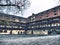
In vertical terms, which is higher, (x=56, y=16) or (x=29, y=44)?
(x=56, y=16)

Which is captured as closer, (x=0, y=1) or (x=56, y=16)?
(x=0, y=1)

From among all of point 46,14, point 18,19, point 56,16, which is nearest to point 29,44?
point 56,16

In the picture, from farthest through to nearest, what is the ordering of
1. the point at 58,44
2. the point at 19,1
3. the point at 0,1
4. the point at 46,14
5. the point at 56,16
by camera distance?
the point at 46,14
the point at 56,16
the point at 19,1
the point at 0,1
the point at 58,44

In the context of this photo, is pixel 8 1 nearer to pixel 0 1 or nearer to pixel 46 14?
pixel 0 1

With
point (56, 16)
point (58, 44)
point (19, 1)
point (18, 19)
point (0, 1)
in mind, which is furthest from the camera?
point (18, 19)

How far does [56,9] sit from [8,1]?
1670cm

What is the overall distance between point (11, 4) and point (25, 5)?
7.43 ft

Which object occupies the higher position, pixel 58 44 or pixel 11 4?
pixel 11 4

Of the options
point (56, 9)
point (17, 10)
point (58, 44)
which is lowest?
point (58, 44)

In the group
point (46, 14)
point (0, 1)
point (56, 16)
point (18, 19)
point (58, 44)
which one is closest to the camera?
point (58, 44)

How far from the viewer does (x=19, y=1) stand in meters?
15.8

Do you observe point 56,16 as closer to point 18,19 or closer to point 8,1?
point 8,1

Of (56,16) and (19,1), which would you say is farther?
(56,16)

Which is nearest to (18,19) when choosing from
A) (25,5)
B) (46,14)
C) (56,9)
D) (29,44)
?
(46,14)
